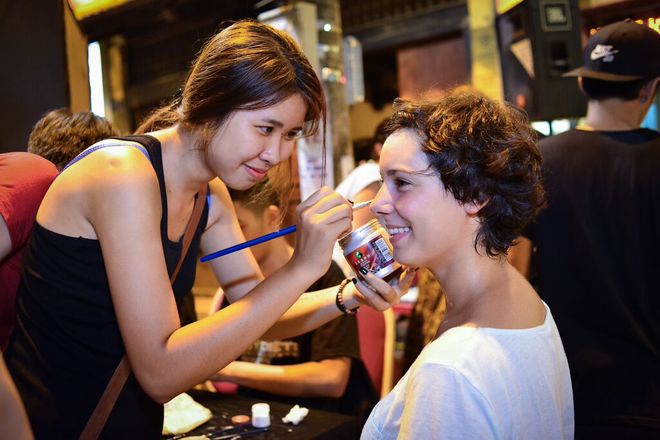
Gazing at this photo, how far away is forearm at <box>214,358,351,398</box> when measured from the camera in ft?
6.12

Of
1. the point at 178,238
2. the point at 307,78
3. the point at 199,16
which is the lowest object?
the point at 178,238

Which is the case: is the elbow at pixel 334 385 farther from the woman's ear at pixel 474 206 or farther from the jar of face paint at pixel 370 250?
the woman's ear at pixel 474 206

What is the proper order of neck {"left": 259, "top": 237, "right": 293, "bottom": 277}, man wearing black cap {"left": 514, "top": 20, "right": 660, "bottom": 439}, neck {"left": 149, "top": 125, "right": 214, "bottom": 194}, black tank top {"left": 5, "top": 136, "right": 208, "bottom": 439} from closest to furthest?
black tank top {"left": 5, "top": 136, "right": 208, "bottom": 439}
neck {"left": 149, "top": 125, "right": 214, "bottom": 194}
man wearing black cap {"left": 514, "top": 20, "right": 660, "bottom": 439}
neck {"left": 259, "top": 237, "right": 293, "bottom": 277}

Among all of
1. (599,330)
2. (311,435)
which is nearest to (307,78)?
(311,435)

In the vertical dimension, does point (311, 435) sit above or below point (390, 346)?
above

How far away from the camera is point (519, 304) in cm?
109

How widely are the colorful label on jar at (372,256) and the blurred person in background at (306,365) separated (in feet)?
2.03

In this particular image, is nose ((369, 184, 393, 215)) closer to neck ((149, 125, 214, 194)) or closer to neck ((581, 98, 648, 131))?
neck ((149, 125, 214, 194))

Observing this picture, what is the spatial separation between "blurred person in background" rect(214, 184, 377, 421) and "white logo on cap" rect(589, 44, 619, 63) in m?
1.15

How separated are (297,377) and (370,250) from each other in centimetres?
Result: 82

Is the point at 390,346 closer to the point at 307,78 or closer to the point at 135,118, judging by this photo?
the point at 307,78

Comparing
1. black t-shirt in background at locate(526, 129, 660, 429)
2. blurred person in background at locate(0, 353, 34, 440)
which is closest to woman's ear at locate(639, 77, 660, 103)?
black t-shirt in background at locate(526, 129, 660, 429)

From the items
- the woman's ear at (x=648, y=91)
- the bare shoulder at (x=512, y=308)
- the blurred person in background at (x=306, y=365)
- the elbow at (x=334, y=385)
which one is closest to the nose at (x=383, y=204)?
the bare shoulder at (x=512, y=308)

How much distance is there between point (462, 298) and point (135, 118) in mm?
8458
